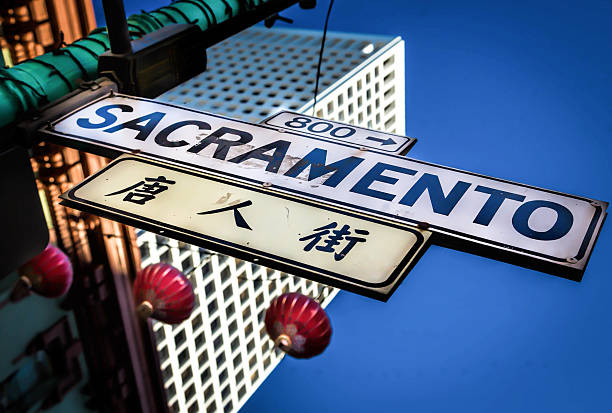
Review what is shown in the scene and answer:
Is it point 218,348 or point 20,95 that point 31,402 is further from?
point 20,95

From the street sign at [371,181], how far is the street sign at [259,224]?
134 millimetres

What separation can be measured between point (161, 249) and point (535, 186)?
4661 cm

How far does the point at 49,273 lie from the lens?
10.5 m

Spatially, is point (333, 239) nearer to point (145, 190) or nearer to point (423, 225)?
point (423, 225)

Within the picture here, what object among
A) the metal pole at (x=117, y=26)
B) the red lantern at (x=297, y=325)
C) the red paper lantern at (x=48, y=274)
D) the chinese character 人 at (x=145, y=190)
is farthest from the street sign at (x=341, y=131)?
the red paper lantern at (x=48, y=274)

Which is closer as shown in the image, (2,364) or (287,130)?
(287,130)

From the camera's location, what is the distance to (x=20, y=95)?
566 centimetres

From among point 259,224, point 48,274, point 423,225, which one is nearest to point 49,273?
point 48,274

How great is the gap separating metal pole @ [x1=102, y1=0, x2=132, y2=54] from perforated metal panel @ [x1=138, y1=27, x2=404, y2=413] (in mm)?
30361

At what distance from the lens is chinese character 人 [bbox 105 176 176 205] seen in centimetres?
431

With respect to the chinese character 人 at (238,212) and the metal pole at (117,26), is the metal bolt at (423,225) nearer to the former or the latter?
the chinese character 人 at (238,212)

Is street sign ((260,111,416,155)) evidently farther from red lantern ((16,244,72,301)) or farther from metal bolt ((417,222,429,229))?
red lantern ((16,244,72,301))

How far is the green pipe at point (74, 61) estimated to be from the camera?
18.5 feet

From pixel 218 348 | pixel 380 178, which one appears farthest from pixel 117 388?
pixel 380 178
